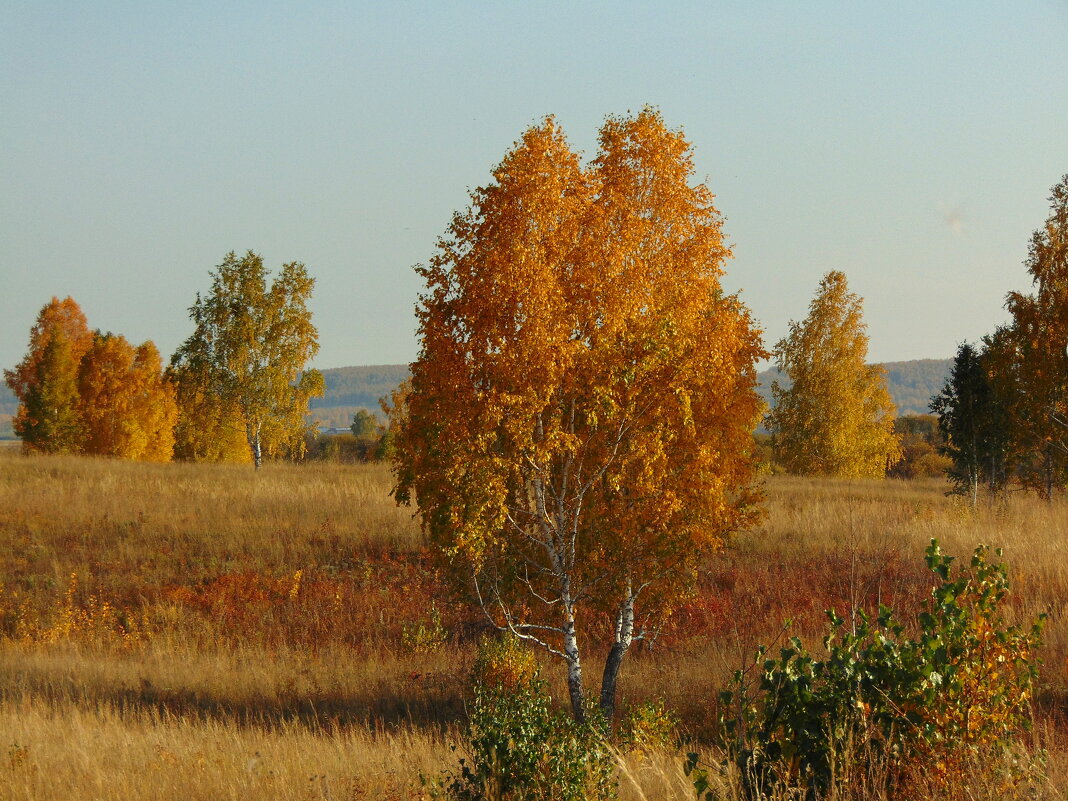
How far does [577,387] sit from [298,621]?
10.9m

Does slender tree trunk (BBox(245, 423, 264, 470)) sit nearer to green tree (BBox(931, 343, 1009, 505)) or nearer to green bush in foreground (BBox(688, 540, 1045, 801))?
green tree (BBox(931, 343, 1009, 505))

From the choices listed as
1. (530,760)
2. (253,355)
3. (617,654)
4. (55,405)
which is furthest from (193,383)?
(530,760)

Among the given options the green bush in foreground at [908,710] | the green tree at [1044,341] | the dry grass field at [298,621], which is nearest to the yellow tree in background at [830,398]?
the dry grass field at [298,621]

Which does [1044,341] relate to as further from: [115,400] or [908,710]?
[115,400]

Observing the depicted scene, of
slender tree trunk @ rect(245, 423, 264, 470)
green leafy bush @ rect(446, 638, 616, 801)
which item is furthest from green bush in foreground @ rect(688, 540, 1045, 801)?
slender tree trunk @ rect(245, 423, 264, 470)

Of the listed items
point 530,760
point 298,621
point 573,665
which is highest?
point 530,760

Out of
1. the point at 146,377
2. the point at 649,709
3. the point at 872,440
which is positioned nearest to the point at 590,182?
the point at 649,709

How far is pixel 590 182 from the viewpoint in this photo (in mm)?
11422

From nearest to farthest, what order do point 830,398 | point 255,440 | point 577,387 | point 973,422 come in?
point 577,387
point 973,422
point 255,440
point 830,398

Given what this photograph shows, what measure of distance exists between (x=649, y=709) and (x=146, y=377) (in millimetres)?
45380

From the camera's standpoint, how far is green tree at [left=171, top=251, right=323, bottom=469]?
34312 mm

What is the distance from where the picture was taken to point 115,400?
48438 mm

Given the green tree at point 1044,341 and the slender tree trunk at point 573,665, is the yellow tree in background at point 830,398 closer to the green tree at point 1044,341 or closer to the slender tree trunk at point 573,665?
the green tree at point 1044,341

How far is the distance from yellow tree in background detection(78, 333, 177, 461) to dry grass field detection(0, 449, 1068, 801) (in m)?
18.7
